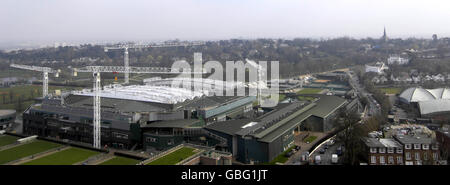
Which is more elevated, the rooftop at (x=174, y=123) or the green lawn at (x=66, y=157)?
the rooftop at (x=174, y=123)

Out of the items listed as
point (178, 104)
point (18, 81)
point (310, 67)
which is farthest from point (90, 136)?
point (310, 67)

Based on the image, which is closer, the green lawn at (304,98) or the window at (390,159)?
the window at (390,159)

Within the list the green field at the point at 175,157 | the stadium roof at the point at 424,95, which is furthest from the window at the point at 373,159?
the stadium roof at the point at 424,95

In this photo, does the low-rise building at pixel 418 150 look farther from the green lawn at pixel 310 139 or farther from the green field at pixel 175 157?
the green field at pixel 175 157

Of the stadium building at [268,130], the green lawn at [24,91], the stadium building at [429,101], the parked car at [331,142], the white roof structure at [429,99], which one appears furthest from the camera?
the green lawn at [24,91]

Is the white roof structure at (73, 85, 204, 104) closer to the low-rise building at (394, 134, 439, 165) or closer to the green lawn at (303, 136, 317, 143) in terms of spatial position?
the green lawn at (303, 136, 317, 143)

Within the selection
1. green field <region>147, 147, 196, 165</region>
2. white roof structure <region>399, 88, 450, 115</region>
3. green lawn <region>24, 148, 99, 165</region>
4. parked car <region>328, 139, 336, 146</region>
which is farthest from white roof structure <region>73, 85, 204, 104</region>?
white roof structure <region>399, 88, 450, 115</region>

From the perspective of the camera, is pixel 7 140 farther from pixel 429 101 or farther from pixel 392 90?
pixel 392 90
